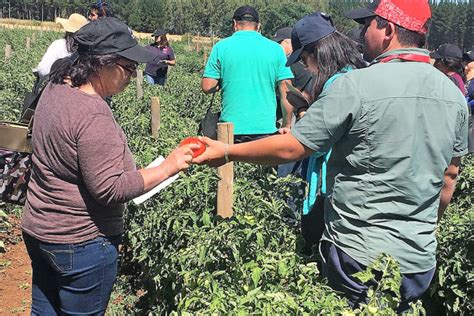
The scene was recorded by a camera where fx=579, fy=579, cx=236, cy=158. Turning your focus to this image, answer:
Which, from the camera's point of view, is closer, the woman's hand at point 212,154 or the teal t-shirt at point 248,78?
the woman's hand at point 212,154

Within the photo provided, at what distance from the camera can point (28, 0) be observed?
90250 millimetres

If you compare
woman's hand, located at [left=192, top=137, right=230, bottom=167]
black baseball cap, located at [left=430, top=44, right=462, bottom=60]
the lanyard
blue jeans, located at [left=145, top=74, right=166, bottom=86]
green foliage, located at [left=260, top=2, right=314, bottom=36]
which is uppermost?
the lanyard

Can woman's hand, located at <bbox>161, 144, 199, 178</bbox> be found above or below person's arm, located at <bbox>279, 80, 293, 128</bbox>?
above

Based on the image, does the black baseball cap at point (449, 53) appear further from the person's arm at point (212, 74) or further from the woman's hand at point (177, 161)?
the woman's hand at point (177, 161)

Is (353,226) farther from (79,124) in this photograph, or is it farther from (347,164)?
(79,124)

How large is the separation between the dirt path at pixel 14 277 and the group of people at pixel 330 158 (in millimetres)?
1874

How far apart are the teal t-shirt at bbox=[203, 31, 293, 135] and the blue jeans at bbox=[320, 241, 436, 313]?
2397 millimetres

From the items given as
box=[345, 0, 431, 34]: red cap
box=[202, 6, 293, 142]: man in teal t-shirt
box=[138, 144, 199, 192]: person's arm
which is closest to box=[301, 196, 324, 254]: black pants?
box=[138, 144, 199, 192]: person's arm

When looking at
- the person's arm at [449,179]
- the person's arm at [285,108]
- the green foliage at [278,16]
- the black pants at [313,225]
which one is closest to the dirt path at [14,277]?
the black pants at [313,225]

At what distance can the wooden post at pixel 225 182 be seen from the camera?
320 centimetres

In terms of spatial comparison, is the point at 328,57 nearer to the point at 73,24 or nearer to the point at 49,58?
the point at 73,24

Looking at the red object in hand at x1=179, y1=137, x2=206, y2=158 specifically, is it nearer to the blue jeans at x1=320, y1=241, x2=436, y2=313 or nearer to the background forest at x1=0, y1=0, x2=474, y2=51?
the blue jeans at x1=320, y1=241, x2=436, y2=313

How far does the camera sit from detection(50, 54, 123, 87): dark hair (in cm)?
233

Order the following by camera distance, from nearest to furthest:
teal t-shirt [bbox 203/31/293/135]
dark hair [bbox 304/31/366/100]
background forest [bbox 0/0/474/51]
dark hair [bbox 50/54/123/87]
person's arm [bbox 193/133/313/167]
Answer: person's arm [bbox 193/133/313/167]
dark hair [bbox 50/54/123/87]
dark hair [bbox 304/31/366/100]
teal t-shirt [bbox 203/31/293/135]
background forest [bbox 0/0/474/51]
